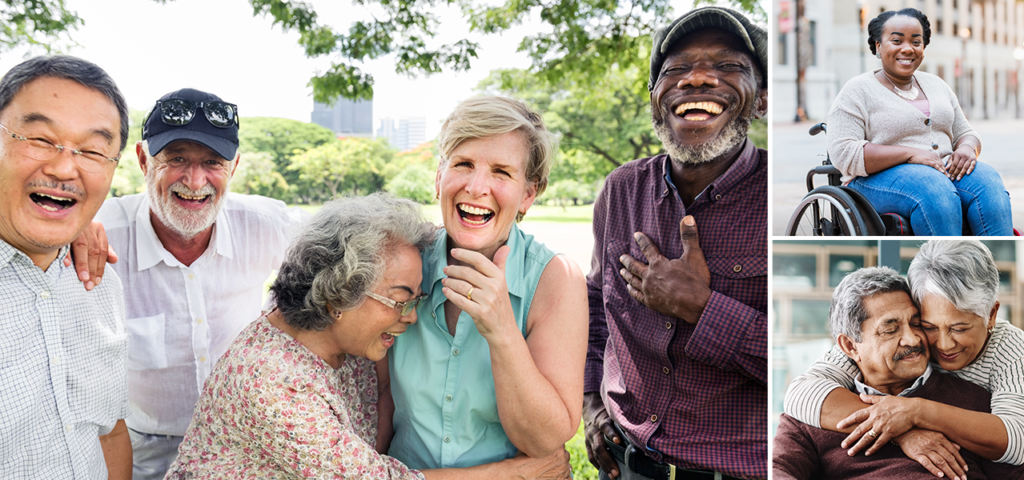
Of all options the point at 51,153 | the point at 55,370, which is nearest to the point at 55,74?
the point at 51,153

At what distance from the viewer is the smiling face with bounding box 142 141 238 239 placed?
2.35 m

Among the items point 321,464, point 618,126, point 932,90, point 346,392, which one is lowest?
point 321,464

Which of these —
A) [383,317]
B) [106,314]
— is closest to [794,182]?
[383,317]

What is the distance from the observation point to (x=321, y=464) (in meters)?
1.57

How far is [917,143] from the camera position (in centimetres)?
136

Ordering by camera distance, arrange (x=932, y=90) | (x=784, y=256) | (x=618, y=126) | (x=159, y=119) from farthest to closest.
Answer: (x=618, y=126) < (x=159, y=119) < (x=784, y=256) < (x=932, y=90)

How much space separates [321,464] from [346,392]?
29cm

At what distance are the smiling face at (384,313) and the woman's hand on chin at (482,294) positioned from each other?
0.56ft

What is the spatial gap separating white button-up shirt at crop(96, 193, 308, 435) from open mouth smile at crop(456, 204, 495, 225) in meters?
1.29

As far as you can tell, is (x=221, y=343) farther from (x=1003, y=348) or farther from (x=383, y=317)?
(x=1003, y=348)

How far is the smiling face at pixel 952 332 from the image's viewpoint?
1.40m

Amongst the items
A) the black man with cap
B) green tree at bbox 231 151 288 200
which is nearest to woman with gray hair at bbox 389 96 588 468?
the black man with cap

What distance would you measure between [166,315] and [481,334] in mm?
1452

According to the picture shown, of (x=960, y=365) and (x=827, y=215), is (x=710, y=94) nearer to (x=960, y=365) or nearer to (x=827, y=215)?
(x=827, y=215)
